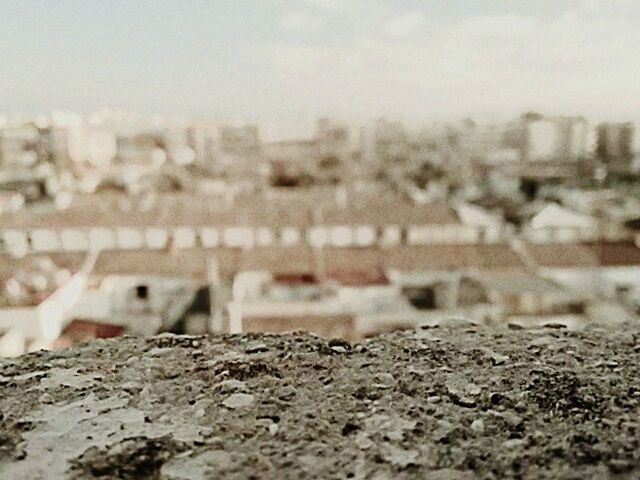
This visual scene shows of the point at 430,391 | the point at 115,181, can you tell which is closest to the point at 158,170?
the point at 115,181

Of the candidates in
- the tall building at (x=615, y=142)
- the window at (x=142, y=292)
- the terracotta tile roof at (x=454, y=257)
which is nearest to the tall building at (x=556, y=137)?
the tall building at (x=615, y=142)

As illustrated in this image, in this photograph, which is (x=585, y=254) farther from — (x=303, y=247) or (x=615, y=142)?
(x=615, y=142)

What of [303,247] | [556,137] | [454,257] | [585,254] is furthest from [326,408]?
[556,137]

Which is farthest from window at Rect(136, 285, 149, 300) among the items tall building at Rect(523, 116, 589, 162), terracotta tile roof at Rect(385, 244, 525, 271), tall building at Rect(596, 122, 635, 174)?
tall building at Rect(523, 116, 589, 162)

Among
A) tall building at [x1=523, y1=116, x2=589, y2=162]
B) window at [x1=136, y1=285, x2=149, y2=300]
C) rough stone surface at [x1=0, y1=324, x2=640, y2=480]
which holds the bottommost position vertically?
window at [x1=136, y1=285, x2=149, y2=300]

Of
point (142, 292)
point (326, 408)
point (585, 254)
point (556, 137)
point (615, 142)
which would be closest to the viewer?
point (326, 408)

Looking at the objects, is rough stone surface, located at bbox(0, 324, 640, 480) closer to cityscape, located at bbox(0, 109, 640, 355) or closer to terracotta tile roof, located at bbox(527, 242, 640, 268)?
cityscape, located at bbox(0, 109, 640, 355)

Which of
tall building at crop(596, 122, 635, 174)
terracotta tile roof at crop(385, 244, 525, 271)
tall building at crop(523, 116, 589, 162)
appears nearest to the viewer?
terracotta tile roof at crop(385, 244, 525, 271)
